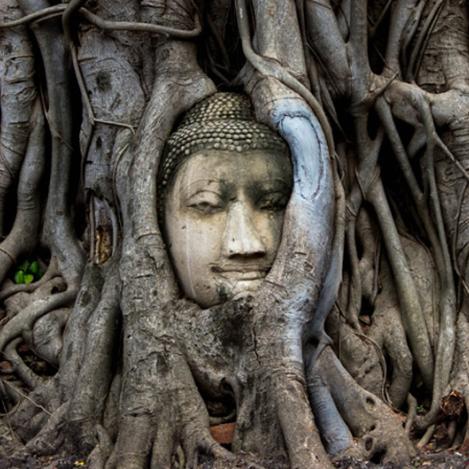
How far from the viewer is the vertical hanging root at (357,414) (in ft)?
12.9

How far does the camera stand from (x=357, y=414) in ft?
13.4

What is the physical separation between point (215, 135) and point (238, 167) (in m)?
0.18

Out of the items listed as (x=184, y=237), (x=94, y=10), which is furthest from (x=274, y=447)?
(x=94, y=10)

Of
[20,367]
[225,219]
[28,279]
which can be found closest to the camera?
[225,219]

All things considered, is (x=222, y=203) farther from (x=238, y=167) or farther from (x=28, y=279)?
(x=28, y=279)

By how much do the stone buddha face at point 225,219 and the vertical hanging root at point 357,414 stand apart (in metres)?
0.46

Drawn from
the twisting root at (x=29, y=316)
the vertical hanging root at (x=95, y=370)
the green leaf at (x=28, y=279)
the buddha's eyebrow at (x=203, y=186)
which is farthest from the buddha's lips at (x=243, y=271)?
the green leaf at (x=28, y=279)

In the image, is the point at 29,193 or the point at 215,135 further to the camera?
the point at 29,193

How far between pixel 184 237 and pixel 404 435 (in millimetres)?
1185

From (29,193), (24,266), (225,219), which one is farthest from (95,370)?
(29,193)

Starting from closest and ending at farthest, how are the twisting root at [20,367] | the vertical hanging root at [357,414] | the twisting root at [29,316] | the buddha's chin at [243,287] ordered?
the vertical hanging root at [357,414] → the buddha's chin at [243,287] → the twisting root at [20,367] → the twisting root at [29,316]

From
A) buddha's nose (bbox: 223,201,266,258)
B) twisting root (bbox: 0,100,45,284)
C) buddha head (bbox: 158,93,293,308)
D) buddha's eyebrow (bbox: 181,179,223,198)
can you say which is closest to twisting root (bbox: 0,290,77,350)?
twisting root (bbox: 0,100,45,284)

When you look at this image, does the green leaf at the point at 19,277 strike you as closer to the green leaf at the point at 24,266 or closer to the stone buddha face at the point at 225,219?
the green leaf at the point at 24,266

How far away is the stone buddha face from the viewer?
4160 millimetres
